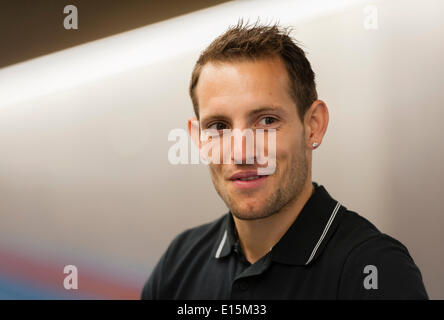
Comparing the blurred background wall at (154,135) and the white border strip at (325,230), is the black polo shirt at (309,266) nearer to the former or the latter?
the white border strip at (325,230)

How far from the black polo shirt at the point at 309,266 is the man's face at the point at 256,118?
0.09 m

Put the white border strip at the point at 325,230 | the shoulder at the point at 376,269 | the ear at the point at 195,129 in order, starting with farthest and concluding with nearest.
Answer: the ear at the point at 195,129
the white border strip at the point at 325,230
the shoulder at the point at 376,269

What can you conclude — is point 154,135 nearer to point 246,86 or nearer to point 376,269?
point 246,86

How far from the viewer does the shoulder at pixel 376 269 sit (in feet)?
2.52

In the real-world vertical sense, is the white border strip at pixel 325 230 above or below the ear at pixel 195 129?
below

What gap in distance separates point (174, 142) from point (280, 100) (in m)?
0.55

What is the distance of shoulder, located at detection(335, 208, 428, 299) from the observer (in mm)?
769

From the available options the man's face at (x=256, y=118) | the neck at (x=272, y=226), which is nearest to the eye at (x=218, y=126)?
the man's face at (x=256, y=118)

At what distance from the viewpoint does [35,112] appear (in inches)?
55.7

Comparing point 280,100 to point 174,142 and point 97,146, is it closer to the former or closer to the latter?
point 174,142

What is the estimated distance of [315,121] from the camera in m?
0.96

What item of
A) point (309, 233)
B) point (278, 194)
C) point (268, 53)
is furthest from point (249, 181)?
point (268, 53)

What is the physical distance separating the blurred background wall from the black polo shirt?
28cm
